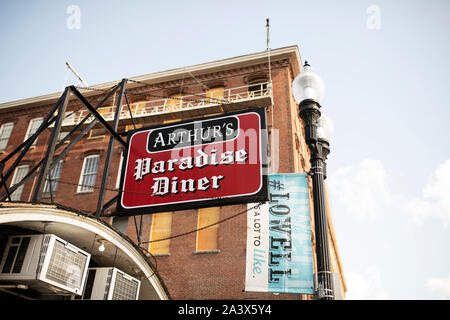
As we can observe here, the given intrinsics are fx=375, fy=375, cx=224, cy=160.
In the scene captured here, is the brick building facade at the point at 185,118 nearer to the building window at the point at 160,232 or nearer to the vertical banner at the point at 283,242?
the building window at the point at 160,232

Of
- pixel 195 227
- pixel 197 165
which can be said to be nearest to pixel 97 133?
pixel 195 227

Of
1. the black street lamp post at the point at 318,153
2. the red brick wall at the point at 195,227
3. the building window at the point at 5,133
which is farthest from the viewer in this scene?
the building window at the point at 5,133

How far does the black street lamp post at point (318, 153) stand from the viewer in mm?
5336

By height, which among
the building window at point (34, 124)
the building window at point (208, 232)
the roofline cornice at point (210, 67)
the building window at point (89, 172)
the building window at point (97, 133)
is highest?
the roofline cornice at point (210, 67)

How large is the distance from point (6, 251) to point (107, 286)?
7.23 feet

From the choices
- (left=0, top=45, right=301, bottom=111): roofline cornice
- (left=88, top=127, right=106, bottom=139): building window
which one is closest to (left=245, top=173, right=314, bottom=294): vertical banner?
(left=0, top=45, right=301, bottom=111): roofline cornice

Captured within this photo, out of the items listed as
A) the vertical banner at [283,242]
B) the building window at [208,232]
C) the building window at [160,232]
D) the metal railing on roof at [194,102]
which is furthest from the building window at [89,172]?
the vertical banner at [283,242]

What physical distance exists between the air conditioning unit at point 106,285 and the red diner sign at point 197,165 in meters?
1.37

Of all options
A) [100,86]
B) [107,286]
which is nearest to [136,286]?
[107,286]

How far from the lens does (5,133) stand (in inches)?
1090

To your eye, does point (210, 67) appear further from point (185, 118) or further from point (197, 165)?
point (197, 165)

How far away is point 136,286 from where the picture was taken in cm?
910
